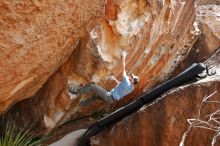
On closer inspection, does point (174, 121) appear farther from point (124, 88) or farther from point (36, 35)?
point (36, 35)

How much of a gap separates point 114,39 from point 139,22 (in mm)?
415

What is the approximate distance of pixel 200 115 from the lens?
4977mm

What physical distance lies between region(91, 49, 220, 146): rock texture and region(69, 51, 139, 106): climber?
50 cm

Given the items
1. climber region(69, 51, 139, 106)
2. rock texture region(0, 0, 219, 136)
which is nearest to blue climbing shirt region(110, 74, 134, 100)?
climber region(69, 51, 139, 106)

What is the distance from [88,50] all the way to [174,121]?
1374 mm

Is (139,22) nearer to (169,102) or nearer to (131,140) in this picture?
(169,102)

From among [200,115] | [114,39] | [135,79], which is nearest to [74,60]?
[114,39]

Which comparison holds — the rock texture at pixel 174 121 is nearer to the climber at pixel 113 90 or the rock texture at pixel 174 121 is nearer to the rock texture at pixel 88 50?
the climber at pixel 113 90

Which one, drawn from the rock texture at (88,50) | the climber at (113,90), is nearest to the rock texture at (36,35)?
the rock texture at (88,50)

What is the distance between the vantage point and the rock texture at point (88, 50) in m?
4.11

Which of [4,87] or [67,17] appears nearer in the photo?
[67,17]

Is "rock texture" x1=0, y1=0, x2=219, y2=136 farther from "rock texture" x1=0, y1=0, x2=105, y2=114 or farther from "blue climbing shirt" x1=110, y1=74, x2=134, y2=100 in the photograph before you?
"blue climbing shirt" x1=110, y1=74, x2=134, y2=100

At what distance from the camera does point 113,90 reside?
187 inches

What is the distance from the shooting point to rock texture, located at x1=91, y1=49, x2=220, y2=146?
4.93 m
